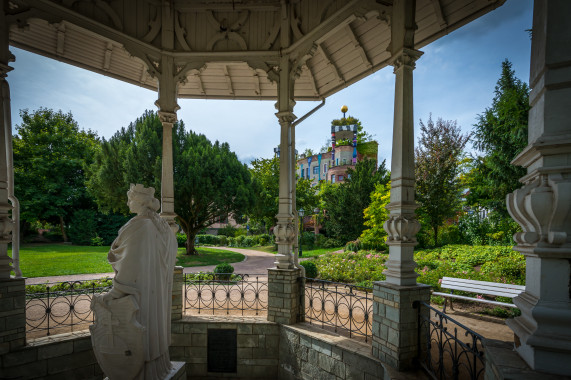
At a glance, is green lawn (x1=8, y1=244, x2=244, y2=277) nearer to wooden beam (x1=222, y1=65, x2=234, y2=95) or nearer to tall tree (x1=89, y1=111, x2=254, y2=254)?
tall tree (x1=89, y1=111, x2=254, y2=254)

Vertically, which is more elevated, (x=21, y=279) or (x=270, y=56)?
(x=270, y=56)

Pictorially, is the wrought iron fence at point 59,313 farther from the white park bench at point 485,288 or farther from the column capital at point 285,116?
the white park bench at point 485,288

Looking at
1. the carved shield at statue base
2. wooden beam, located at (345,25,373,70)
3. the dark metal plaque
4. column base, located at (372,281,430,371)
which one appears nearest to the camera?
the carved shield at statue base

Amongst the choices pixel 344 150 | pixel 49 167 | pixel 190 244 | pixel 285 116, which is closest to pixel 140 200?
pixel 285 116

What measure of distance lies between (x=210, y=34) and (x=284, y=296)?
592cm

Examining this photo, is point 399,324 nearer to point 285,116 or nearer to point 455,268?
point 285,116

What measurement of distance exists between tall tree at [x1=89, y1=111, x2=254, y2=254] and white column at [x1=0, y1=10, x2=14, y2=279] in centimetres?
1106

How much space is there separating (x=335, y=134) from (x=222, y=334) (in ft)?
117

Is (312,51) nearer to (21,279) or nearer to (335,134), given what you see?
(21,279)

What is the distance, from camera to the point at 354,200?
23594mm

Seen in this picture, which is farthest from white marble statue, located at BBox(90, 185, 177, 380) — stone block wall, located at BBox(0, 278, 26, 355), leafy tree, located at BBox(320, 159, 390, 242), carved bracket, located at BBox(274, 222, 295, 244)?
leafy tree, located at BBox(320, 159, 390, 242)

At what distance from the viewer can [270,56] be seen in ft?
21.7

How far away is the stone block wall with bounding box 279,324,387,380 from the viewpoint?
4.41 m

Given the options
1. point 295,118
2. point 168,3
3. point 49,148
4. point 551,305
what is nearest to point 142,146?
point 168,3
